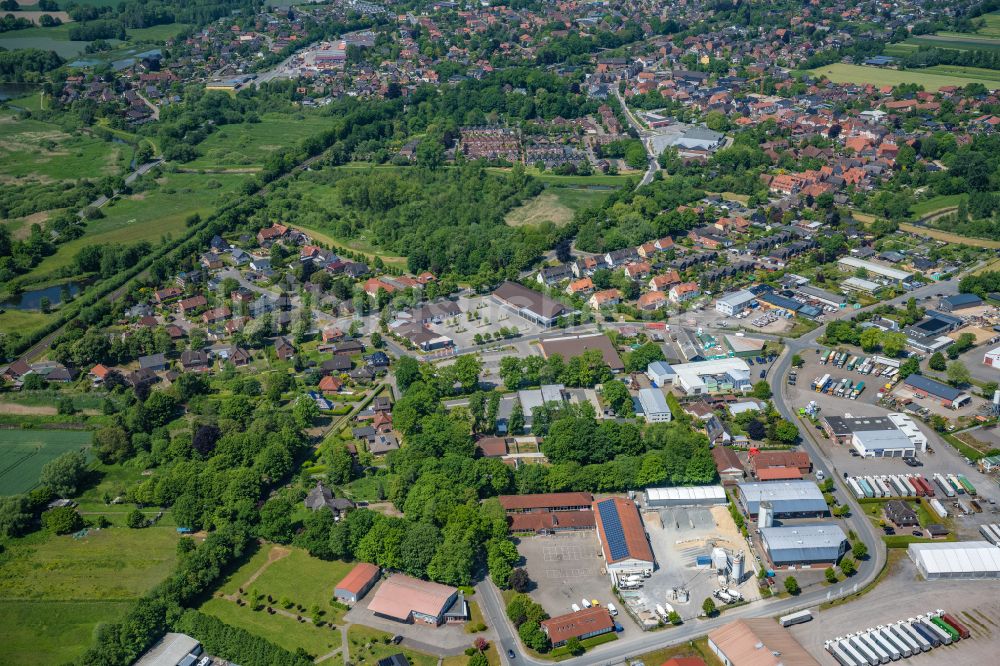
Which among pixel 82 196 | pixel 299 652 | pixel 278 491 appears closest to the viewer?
pixel 299 652

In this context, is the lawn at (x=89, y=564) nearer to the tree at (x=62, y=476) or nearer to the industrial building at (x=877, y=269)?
the tree at (x=62, y=476)

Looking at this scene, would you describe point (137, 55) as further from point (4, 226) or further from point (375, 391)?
point (375, 391)

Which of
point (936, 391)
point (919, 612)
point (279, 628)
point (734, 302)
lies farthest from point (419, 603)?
point (734, 302)

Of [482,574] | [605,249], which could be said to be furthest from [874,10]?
[482,574]

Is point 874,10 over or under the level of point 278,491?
over

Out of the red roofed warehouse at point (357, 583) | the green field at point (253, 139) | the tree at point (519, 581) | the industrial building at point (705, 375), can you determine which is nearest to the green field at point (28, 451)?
the red roofed warehouse at point (357, 583)

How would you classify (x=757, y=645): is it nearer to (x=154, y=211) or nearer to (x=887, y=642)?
(x=887, y=642)
